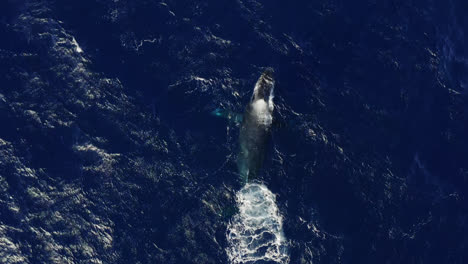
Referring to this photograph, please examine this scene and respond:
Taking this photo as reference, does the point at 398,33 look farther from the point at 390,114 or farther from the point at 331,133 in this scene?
the point at 331,133

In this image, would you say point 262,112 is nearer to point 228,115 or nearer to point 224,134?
point 228,115

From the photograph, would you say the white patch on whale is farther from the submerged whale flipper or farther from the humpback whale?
the submerged whale flipper

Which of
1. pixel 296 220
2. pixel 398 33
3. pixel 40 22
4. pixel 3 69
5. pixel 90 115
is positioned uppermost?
pixel 398 33

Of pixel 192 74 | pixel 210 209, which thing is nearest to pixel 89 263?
pixel 210 209

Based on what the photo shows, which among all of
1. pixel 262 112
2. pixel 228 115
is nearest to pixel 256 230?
pixel 262 112

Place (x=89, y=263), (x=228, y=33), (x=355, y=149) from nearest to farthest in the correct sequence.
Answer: (x=89, y=263) < (x=355, y=149) < (x=228, y=33)

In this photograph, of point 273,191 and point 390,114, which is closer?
point 273,191
